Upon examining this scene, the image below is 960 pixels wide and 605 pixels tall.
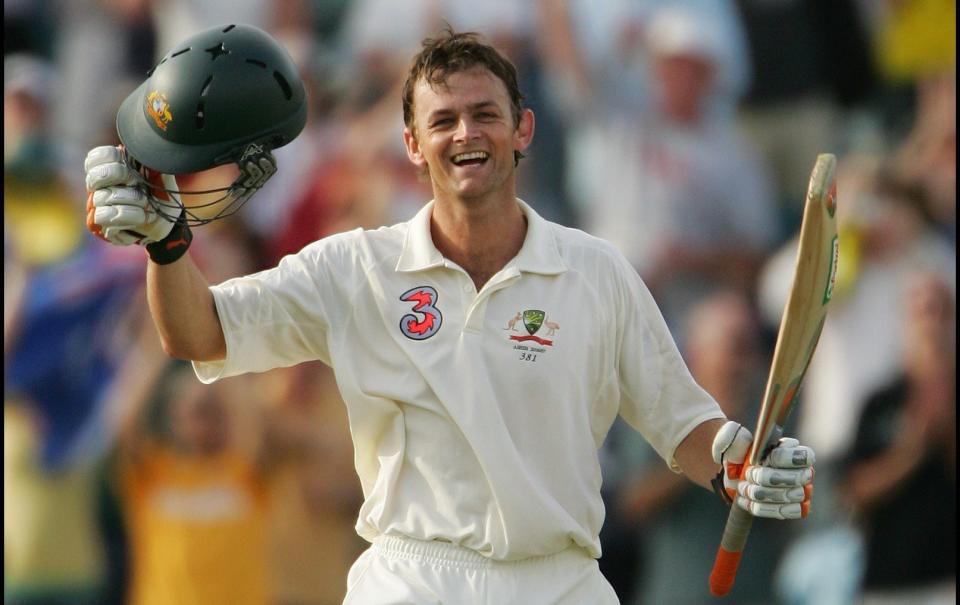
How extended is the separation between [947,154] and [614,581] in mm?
2696

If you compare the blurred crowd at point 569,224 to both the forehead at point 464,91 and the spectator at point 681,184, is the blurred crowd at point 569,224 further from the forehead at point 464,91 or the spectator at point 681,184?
the forehead at point 464,91

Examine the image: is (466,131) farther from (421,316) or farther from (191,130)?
(191,130)

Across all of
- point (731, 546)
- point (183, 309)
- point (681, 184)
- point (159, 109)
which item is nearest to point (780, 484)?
point (731, 546)

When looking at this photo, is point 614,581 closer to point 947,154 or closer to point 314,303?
point 947,154

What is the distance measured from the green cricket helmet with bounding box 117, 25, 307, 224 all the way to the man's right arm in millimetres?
130

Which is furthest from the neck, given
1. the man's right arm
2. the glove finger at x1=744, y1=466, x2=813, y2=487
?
the glove finger at x1=744, y1=466, x2=813, y2=487

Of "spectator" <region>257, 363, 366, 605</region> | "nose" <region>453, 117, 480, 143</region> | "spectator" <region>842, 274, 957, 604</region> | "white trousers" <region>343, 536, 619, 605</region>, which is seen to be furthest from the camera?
"spectator" <region>842, 274, 957, 604</region>

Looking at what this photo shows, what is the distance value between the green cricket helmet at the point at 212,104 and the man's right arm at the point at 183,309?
0.79ft

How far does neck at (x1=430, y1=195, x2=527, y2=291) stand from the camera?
172 inches

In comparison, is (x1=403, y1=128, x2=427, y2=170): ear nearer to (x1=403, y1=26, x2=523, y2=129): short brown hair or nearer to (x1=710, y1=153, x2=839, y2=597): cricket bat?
(x1=403, y1=26, x2=523, y2=129): short brown hair

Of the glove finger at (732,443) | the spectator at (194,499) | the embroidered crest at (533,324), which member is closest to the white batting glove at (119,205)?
the embroidered crest at (533,324)

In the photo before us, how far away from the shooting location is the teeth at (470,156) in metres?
4.28

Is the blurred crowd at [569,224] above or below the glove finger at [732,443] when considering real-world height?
below

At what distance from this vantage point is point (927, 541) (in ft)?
26.3
